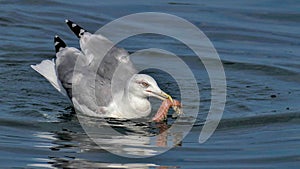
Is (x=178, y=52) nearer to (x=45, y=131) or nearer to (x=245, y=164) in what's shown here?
(x=45, y=131)

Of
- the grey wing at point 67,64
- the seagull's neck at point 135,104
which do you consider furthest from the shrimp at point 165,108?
the grey wing at point 67,64

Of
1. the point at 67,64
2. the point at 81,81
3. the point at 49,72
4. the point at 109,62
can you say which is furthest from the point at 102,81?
the point at 49,72

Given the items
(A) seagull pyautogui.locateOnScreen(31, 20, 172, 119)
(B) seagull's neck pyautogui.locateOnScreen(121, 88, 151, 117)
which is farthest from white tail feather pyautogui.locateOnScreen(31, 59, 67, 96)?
(B) seagull's neck pyautogui.locateOnScreen(121, 88, 151, 117)

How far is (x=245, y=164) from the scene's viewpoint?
10.4 metres

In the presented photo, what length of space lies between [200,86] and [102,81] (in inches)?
74.1

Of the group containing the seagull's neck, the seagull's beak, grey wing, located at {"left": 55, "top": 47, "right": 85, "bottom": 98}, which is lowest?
the seagull's neck

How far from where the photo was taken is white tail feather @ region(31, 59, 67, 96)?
13.7 metres

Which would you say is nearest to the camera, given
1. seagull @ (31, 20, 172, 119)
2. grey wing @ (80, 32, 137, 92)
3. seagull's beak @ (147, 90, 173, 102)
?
seagull's beak @ (147, 90, 173, 102)

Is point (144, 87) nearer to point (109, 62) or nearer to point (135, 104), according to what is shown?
point (135, 104)

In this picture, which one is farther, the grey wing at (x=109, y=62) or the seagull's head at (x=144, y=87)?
the grey wing at (x=109, y=62)

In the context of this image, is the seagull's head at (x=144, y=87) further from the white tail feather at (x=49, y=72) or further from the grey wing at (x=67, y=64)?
the white tail feather at (x=49, y=72)

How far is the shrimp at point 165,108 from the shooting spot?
41.1 feet

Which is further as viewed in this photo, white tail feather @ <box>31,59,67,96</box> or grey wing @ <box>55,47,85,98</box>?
white tail feather @ <box>31,59,67,96</box>

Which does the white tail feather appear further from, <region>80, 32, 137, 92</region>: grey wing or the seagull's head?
the seagull's head
